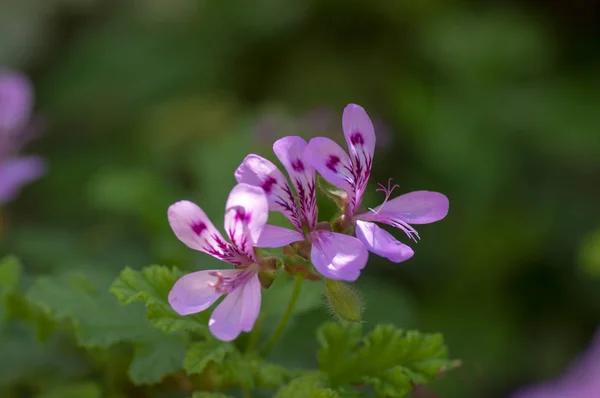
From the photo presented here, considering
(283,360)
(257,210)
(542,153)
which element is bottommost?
(283,360)

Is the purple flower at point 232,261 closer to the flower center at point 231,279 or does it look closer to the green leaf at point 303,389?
the flower center at point 231,279

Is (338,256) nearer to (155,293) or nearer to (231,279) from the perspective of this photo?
(231,279)

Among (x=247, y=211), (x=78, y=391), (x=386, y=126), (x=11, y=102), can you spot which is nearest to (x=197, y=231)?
(x=247, y=211)

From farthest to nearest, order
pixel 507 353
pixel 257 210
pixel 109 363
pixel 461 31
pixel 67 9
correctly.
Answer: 1. pixel 67 9
2. pixel 461 31
3. pixel 507 353
4. pixel 109 363
5. pixel 257 210

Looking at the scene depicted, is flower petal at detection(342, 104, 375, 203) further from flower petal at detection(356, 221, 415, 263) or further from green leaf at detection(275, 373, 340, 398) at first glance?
green leaf at detection(275, 373, 340, 398)

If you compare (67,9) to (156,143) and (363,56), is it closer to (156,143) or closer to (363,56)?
(156,143)

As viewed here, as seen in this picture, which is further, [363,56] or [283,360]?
[363,56]

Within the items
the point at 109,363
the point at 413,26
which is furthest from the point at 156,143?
the point at 109,363

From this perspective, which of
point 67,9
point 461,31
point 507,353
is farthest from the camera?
point 67,9
